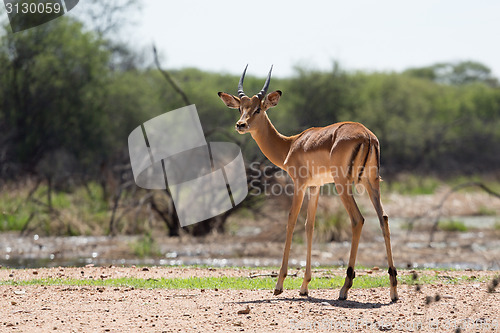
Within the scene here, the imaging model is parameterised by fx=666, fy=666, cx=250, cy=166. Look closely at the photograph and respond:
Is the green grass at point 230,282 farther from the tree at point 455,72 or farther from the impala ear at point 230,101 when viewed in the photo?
the tree at point 455,72

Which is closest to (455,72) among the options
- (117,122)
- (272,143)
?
(117,122)

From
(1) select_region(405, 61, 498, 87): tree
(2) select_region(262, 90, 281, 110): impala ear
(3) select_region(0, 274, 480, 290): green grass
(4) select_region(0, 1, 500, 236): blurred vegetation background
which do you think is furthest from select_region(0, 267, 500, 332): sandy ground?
(1) select_region(405, 61, 498, 87): tree

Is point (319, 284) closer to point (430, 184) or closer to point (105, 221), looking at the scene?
point (105, 221)

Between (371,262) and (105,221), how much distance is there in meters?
8.84

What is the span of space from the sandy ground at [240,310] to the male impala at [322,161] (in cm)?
51

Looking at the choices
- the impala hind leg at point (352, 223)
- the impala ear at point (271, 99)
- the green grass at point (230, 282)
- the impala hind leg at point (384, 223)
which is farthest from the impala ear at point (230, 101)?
the green grass at point (230, 282)

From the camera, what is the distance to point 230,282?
10164mm

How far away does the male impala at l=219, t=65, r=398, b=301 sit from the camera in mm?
8273

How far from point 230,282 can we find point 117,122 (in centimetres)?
2807

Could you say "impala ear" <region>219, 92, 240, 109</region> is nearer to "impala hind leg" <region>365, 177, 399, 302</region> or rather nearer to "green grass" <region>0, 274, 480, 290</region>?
"impala hind leg" <region>365, 177, 399, 302</region>

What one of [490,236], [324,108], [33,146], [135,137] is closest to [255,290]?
[135,137]

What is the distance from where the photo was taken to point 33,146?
3425cm

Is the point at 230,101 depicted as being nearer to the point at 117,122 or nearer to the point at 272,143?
the point at 272,143

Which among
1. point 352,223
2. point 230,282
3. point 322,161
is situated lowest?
point 230,282
